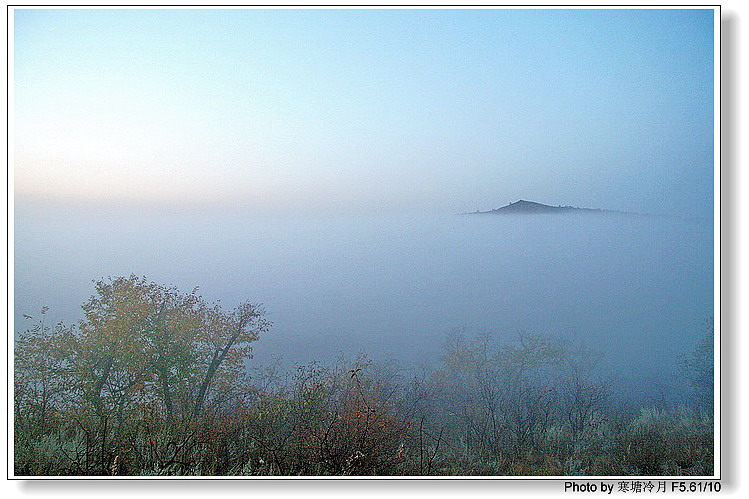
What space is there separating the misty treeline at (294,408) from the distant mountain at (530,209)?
25.0 inches

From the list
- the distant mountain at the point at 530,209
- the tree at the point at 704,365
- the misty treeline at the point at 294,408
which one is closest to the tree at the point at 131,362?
the misty treeline at the point at 294,408

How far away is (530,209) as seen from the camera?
347 cm

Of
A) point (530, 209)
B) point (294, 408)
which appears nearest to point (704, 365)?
point (530, 209)

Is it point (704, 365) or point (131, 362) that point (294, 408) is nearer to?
point (131, 362)

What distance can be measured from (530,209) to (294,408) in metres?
1.56

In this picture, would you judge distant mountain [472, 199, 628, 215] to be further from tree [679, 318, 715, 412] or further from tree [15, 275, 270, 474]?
tree [15, 275, 270, 474]

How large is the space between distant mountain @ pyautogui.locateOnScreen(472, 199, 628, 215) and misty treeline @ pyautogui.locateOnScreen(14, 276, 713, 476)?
64cm

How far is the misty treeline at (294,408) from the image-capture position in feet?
10.9

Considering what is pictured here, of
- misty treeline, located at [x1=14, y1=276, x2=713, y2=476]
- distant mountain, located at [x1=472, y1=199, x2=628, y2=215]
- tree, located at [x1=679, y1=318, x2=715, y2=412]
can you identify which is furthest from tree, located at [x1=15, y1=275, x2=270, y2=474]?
tree, located at [x1=679, y1=318, x2=715, y2=412]

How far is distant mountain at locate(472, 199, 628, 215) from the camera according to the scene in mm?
3455

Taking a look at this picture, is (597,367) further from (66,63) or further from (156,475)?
(66,63)

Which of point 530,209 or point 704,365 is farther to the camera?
point 530,209
